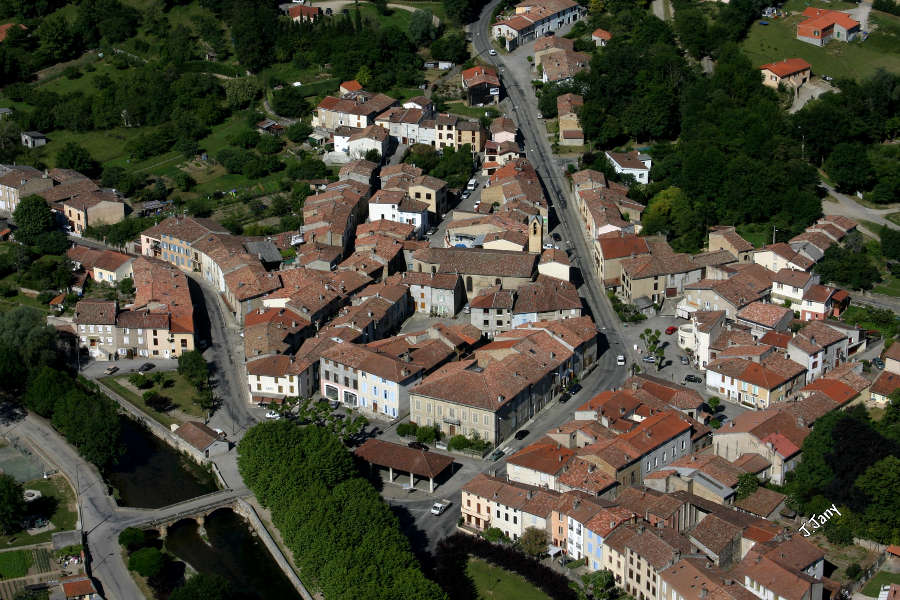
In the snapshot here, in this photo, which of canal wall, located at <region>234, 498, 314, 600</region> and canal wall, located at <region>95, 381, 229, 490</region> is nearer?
canal wall, located at <region>234, 498, 314, 600</region>

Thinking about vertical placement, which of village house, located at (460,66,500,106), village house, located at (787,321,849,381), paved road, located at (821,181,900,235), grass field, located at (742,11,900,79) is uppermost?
grass field, located at (742,11,900,79)

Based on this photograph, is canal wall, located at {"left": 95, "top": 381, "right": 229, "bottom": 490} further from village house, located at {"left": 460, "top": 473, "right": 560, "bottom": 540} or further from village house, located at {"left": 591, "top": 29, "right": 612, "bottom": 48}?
village house, located at {"left": 591, "top": 29, "right": 612, "bottom": 48}

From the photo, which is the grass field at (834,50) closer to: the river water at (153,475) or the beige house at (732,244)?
the beige house at (732,244)

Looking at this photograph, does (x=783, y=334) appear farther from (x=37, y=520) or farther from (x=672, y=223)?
(x=37, y=520)

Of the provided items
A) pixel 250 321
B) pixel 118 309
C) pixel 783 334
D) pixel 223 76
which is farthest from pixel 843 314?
pixel 223 76

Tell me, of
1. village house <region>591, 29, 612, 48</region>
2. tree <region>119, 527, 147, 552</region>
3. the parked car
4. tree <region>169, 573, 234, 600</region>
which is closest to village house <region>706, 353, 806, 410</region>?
the parked car

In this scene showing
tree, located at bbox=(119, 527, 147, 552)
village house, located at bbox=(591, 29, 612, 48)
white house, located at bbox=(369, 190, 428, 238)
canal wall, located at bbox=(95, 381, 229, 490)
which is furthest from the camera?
village house, located at bbox=(591, 29, 612, 48)

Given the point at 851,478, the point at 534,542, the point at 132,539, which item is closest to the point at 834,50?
the point at 851,478

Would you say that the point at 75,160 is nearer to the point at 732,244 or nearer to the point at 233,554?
the point at 233,554
